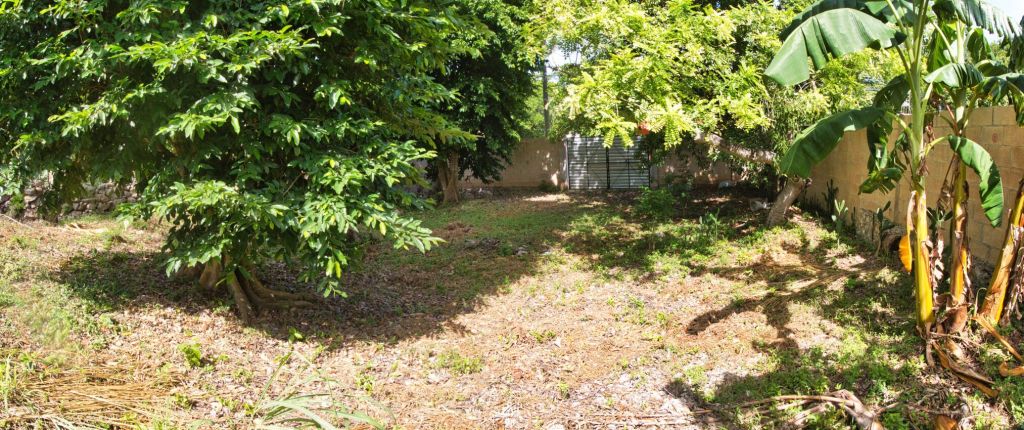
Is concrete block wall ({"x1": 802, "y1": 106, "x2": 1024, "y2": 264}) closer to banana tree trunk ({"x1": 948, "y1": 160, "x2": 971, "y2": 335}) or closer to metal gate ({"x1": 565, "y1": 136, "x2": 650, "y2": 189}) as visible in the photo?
banana tree trunk ({"x1": 948, "y1": 160, "x2": 971, "y2": 335})

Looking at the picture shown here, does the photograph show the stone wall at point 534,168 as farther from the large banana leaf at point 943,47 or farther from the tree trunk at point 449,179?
the large banana leaf at point 943,47

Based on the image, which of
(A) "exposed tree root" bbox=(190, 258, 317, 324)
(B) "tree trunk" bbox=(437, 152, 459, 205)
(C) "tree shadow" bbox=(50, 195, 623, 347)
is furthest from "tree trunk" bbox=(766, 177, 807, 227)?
(B) "tree trunk" bbox=(437, 152, 459, 205)

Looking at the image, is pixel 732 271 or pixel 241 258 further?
pixel 732 271

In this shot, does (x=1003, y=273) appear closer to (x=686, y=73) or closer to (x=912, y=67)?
(x=912, y=67)

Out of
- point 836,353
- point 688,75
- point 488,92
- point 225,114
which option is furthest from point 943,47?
point 488,92

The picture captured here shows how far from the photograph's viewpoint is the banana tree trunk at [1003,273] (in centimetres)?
502

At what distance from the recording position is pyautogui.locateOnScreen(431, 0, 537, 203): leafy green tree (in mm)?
14023

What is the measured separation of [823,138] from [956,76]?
0.93 metres

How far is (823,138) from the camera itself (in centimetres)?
516

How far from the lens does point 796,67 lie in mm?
4527

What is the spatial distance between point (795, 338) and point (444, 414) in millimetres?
3172

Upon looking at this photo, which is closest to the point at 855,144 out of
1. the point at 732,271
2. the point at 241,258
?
the point at 732,271

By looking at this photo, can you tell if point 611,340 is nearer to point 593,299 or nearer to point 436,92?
point 593,299

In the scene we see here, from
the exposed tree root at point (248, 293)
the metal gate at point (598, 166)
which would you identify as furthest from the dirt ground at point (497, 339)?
the metal gate at point (598, 166)
